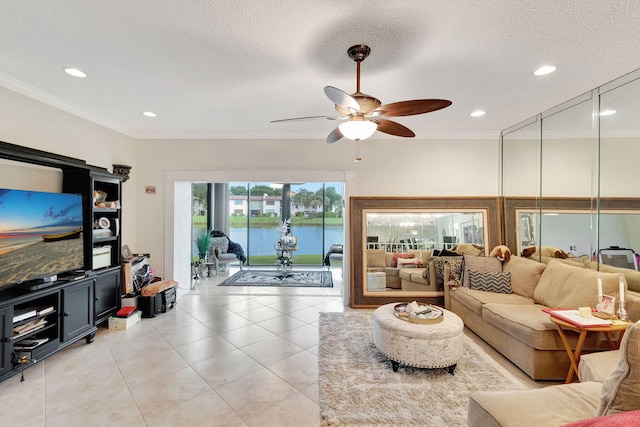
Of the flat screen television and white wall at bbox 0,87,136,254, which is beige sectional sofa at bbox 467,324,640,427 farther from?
white wall at bbox 0,87,136,254

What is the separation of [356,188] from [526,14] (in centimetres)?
314

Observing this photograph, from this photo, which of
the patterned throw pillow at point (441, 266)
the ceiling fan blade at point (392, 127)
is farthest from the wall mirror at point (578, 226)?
the ceiling fan blade at point (392, 127)

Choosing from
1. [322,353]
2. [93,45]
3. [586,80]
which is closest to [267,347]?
[322,353]

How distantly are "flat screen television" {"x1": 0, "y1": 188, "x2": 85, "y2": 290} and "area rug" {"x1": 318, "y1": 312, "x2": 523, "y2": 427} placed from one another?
2.86 m

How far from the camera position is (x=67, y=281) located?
119 inches

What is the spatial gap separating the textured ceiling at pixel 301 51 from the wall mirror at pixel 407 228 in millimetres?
1558

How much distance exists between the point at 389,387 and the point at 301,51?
285 centimetres

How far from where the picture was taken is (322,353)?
119 inches

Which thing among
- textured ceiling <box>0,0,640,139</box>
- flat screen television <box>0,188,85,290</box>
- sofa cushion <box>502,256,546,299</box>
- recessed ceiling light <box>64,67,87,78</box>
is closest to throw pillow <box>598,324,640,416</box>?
textured ceiling <box>0,0,640,139</box>

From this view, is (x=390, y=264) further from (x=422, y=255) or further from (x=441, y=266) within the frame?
(x=441, y=266)

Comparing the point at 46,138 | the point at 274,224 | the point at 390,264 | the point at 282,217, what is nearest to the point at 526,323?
the point at 390,264

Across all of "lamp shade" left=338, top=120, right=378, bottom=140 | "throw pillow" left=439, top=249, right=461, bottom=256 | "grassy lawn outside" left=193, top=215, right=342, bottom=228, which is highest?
"lamp shade" left=338, top=120, right=378, bottom=140

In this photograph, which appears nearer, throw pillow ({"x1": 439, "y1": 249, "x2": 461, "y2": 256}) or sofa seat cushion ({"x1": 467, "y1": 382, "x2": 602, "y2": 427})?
sofa seat cushion ({"x1": 467, "y1": 382, "x2": 602, "y2": 427})

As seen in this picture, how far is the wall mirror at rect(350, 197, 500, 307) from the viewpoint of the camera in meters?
4.70
